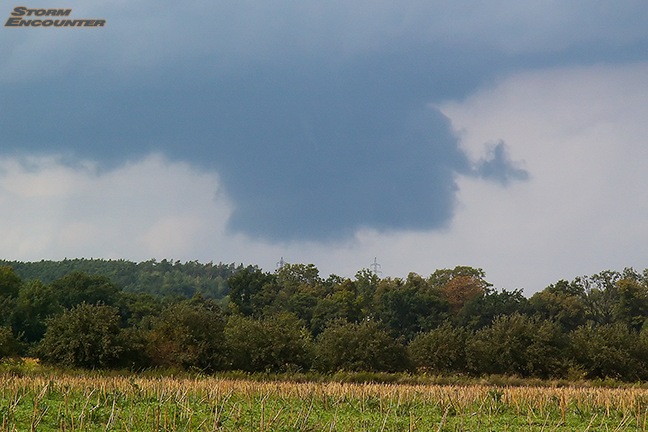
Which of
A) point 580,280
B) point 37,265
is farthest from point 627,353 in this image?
point 37,265

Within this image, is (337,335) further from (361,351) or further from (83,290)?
(83,290)

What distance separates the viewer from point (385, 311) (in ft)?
281

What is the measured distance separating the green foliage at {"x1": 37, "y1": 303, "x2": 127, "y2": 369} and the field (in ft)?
47.3

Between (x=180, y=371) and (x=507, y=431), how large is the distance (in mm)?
25030

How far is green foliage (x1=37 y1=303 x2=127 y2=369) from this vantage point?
40000 millimetres

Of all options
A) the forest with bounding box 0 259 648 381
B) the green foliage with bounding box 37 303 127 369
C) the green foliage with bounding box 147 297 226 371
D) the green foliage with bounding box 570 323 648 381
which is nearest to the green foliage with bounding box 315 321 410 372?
the forest with bounding box 0 259 648 381

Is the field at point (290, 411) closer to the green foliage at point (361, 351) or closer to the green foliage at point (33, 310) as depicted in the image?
the green foliage at point (361, 351)

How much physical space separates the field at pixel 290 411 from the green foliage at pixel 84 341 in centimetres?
1441

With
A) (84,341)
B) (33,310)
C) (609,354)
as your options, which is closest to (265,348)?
(84,341)

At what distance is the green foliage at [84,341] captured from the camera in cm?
4000

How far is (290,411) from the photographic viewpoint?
18375 millimetres

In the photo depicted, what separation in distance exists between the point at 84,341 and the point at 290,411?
983 inches

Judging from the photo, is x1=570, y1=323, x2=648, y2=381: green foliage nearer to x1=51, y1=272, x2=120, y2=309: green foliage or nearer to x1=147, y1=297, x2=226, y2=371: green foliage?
x1=147, y1=297, x2=226, y2=371: green foliage

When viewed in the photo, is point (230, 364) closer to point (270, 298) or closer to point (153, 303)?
point (153, 303)
